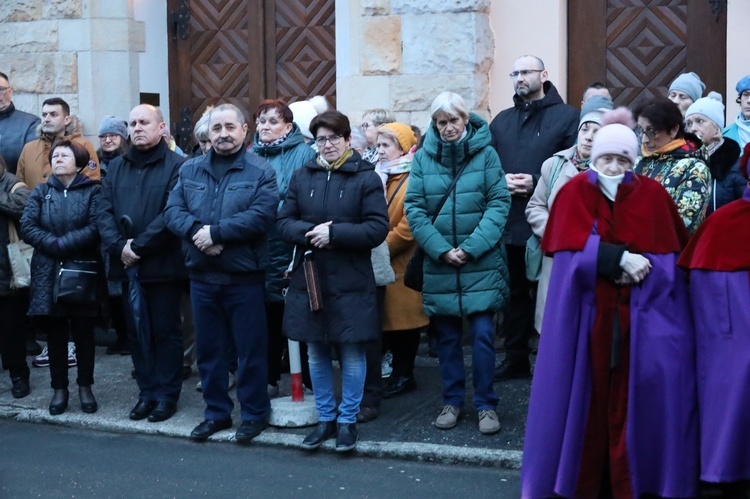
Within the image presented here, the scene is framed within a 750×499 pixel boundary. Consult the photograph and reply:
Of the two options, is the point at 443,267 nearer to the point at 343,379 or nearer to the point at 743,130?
the point at 343,379

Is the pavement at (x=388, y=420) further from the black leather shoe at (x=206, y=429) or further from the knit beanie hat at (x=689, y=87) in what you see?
the knit beanie hat at (x=689, y=87)

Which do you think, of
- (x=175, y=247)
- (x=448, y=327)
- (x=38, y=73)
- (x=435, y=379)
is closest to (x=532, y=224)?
(x=448, y=327)

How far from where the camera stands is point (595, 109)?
727cm

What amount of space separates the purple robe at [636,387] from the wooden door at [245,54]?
5.67m

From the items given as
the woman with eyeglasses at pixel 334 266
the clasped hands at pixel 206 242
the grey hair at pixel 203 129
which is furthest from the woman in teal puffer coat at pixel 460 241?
the grey hair at pixel 203 129

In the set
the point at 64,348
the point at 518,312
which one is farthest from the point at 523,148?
the point at 64,348

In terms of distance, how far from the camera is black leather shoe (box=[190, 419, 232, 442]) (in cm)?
718

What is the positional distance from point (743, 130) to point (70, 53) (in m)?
5.83

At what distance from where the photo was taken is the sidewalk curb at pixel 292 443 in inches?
258

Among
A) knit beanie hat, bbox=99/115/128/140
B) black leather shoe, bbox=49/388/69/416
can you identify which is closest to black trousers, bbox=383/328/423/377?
black leather shoe, bbox=49/388/69/416

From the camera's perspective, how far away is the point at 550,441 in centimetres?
569

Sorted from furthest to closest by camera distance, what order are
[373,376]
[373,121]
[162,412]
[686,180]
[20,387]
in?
[373,121] < [20,387] < [162,412] < [373,376] < [686,180]

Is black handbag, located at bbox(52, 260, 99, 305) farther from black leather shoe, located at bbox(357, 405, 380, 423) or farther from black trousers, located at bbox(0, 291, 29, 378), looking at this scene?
black leather shoe, located at bbox(357, 405, 380, 423)

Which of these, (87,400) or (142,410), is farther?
(87,400)
